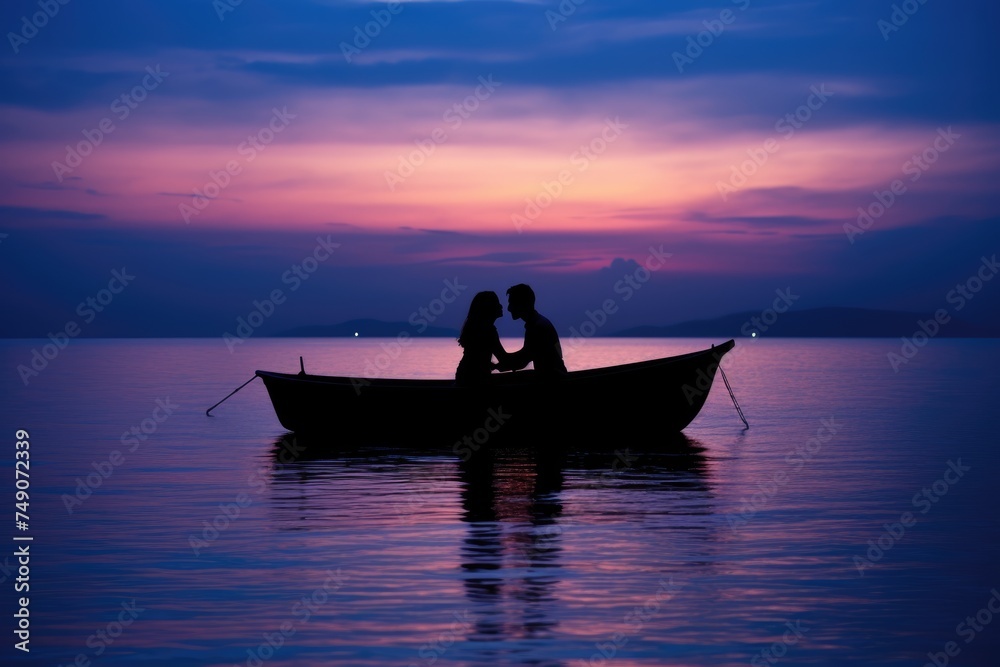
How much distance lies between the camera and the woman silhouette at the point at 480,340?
19.6 m

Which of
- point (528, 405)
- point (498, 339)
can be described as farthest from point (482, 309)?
point (528, 405)

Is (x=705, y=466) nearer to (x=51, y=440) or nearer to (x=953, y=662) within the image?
(x=953, y=662)

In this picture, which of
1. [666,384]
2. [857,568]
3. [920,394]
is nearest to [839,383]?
[920,394]

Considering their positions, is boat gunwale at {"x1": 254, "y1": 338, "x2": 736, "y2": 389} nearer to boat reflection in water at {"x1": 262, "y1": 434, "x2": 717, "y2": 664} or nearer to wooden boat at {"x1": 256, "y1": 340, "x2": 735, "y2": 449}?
wooden boat at {"x1": 256, "y1": 340, "x2": 735, "y2": 449}

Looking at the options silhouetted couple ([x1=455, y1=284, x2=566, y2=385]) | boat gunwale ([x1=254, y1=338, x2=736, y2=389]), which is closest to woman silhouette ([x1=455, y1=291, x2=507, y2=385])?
silhouetted couple ([x1=455, y1=284, x2=566, y2=385])

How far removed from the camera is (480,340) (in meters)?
20.2

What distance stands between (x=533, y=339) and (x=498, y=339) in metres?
0.65

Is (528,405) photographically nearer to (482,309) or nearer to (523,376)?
(523,376)

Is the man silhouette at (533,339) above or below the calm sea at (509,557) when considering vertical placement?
above

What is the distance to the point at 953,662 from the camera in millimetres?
7594

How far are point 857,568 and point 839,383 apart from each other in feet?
135

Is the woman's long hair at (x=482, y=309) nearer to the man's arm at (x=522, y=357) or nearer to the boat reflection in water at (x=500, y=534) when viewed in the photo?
the man's arm at (x=522, y=357)

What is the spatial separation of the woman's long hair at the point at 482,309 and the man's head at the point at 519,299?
0.99 feet

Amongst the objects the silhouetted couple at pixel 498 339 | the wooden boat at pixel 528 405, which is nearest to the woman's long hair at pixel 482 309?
the silhouetted couple at pixel 498 339
